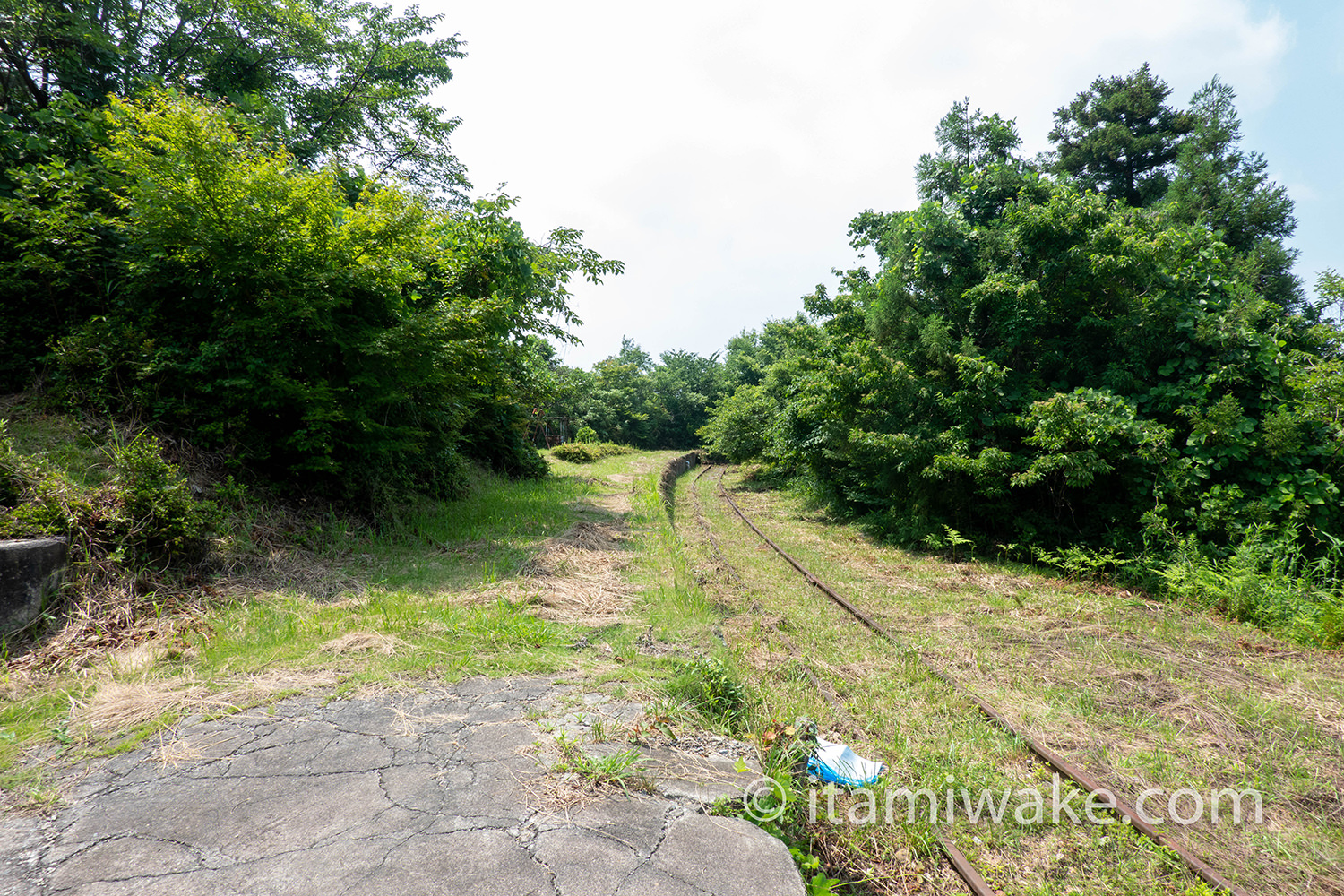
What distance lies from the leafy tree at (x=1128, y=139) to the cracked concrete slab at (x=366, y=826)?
2732 centimetres

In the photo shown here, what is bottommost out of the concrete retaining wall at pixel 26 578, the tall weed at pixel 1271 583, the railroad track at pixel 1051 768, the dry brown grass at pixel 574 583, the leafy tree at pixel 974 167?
the dry brown grass at pixel 574 583

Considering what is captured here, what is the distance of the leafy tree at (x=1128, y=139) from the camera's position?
2172 centimetres

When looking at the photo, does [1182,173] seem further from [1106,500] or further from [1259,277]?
[1106,500]

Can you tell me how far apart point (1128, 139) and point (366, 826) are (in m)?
30.7

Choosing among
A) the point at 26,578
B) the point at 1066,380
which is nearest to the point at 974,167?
the point at 1066,380

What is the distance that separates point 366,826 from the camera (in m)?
2.27

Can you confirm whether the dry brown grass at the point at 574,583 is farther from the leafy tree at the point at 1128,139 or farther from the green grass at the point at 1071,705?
the leafy tree at the point at 1128,139

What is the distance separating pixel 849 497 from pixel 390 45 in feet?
56.1

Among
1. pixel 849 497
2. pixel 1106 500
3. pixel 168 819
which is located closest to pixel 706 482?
pixel 849 497

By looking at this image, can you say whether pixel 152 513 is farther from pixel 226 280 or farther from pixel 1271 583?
pixel 1271 583

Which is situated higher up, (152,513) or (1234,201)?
(1234,201)

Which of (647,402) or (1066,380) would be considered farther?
(647,402)

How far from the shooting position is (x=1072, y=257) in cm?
822

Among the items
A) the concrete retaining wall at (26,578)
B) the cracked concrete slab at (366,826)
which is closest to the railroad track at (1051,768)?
the cracked concrete slab at (366,826)
